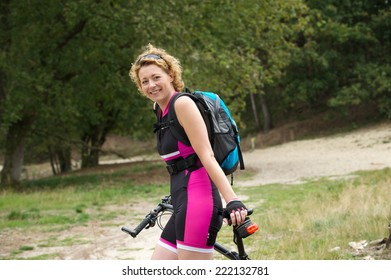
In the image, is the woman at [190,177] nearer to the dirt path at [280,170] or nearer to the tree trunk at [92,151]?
the dirt path at [280,170]

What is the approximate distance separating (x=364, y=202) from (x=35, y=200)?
8585 millimetres

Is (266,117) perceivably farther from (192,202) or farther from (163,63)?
(192,202)

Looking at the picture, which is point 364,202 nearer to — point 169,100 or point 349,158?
point 169,100

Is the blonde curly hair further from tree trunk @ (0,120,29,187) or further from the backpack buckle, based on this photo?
tree trunk @ (0,120,29,187)

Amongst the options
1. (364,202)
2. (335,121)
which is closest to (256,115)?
Result: (335,121)

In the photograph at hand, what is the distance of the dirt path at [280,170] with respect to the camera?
9.98 metres

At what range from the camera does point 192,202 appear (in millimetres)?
4012

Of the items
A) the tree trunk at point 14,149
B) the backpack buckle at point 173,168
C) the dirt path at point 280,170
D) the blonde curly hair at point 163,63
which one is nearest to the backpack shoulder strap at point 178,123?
the backpack buckle at point 173,168

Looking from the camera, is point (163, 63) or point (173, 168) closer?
point (173, 168)

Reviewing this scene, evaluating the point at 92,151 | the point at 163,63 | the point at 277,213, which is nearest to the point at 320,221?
the point at 277,213

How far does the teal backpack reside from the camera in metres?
4.04

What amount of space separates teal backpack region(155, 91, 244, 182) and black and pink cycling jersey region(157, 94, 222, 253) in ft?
0.22

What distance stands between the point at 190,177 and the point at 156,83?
0.61 metres
